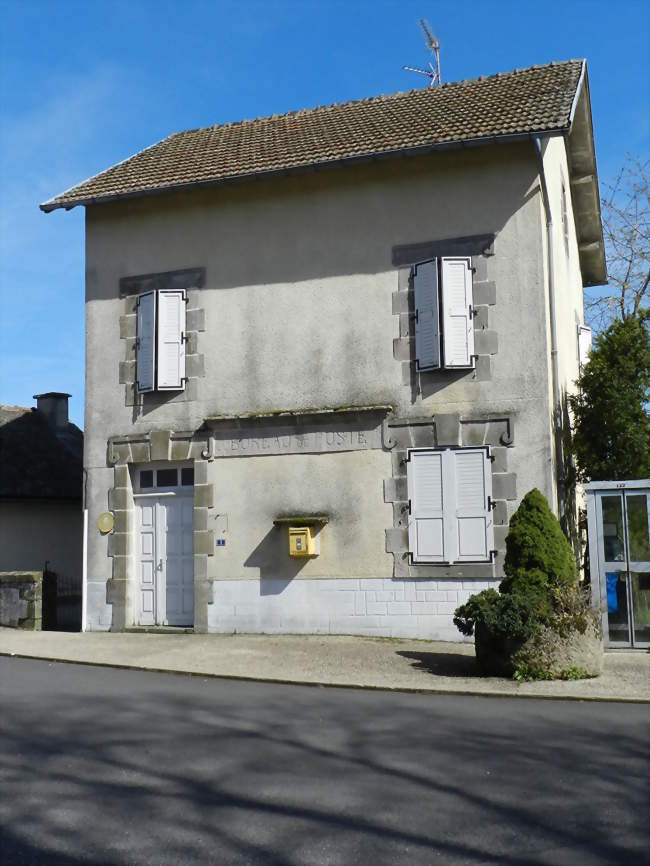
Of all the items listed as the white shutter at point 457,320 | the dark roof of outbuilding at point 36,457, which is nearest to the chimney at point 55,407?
the dark roof of outbuilding at point 36,457

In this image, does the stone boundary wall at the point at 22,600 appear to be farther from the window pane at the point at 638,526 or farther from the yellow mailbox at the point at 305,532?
the window pane at the point at 638,526

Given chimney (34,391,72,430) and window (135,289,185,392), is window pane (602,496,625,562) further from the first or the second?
chimney (34,391,72,430)

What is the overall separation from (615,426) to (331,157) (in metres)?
5.36

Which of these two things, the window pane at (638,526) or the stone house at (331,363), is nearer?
the window pane at (638,526)

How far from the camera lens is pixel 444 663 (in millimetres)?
11055

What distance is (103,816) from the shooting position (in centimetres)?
507

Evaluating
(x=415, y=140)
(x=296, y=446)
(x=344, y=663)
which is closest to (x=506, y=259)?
(x=415, y=140)

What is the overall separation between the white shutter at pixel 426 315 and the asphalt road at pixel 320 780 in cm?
572

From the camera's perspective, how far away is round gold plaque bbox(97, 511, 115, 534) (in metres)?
15.0

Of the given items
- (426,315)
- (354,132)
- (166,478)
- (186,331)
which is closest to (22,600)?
(166,478)

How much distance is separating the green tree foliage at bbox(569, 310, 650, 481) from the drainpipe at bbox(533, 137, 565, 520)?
1.33ft

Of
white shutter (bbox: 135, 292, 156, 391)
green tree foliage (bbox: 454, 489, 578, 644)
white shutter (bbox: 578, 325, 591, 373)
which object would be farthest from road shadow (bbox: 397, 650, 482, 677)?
white shutter (bbox: 578, 325, 591, 373)

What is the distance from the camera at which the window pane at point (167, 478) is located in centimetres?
1504

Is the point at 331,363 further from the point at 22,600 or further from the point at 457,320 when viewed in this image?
the point at 22,600
